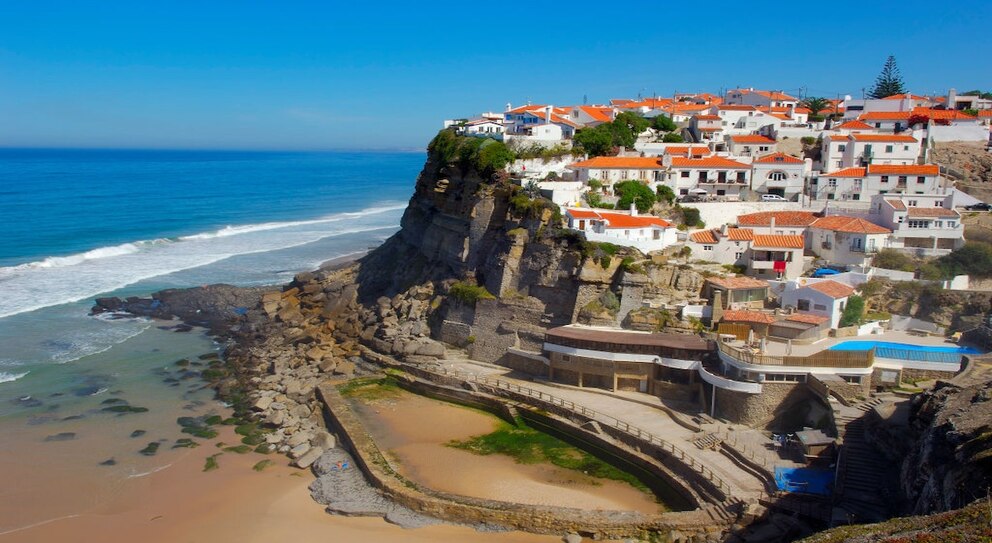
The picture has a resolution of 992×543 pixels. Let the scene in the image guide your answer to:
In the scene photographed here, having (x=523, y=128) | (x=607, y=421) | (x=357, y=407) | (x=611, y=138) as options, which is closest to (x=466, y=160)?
(x=523, y=128)

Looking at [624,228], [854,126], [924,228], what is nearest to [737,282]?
[624,228]

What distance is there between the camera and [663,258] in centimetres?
3150

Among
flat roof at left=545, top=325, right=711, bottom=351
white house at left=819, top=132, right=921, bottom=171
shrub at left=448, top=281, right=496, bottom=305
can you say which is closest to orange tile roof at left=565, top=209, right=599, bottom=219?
shrub at left=448, top=281, right=496, bottom=305

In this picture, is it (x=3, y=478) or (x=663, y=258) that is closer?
(x=3, y=478)

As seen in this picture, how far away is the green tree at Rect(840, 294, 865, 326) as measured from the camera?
27438 mm

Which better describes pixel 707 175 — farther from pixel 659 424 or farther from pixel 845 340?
pixel 659 424

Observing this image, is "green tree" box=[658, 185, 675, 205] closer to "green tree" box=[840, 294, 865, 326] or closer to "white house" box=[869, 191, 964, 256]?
"white house" box=[869, 191, 964, 256]

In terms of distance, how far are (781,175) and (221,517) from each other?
30.9 meters

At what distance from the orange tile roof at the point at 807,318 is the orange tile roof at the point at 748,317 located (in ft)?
2.31

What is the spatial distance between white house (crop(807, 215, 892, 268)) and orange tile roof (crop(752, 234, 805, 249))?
1.59 metres

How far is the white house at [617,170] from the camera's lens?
121 ft

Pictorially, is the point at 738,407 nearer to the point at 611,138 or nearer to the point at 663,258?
the point at 663,258

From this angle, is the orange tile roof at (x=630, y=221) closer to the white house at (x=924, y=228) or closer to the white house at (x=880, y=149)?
the white house at (x=924, y=228)

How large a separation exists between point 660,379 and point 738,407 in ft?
11.5
